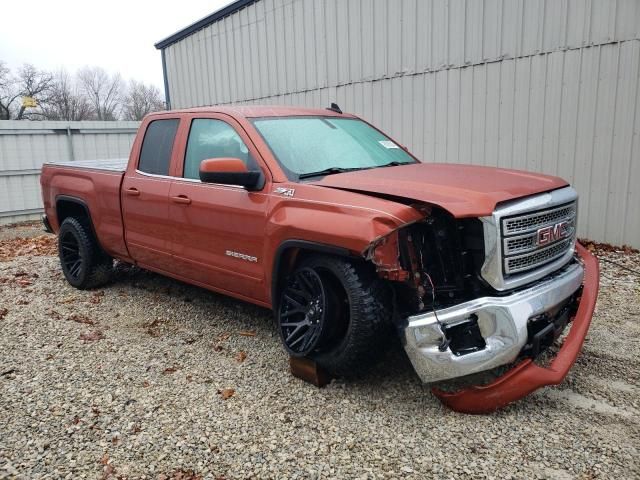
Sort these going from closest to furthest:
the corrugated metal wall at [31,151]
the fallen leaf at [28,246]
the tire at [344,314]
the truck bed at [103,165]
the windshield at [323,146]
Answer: the tire at [344,314]
the windshield at [323,146]
the truck bed at [103,165]
the fallen leaf at [28,246]
the corrugated metal wall at [31,151]

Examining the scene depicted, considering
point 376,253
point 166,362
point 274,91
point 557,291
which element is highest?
point 274,91

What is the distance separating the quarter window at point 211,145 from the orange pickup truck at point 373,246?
16 millimetres

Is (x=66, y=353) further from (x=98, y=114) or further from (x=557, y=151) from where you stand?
(x=98, y=114)

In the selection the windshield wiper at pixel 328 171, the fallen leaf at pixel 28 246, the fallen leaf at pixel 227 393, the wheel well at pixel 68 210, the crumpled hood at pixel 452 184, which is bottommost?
the fallen leaf at pixel 28 246

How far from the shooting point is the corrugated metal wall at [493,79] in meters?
6.60

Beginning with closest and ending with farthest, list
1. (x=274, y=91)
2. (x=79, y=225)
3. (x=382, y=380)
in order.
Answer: (x=382, y=380), (x=79, y=225), (x=274, y=91)

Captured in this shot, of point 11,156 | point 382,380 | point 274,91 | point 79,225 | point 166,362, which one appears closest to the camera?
point 382,380

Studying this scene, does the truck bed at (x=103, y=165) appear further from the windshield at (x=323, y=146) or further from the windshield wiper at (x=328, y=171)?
the windshield wiper at (x=328, y=171)

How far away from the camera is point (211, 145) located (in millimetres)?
4336

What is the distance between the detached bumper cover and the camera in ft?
9.64

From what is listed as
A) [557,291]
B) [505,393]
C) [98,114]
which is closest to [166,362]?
[505,393]

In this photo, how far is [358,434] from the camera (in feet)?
9.86

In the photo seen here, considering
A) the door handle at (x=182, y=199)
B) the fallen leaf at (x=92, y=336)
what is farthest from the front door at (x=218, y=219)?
the fallen leaf at (x=92, y=336)

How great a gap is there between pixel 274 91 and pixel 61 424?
28.4ft
